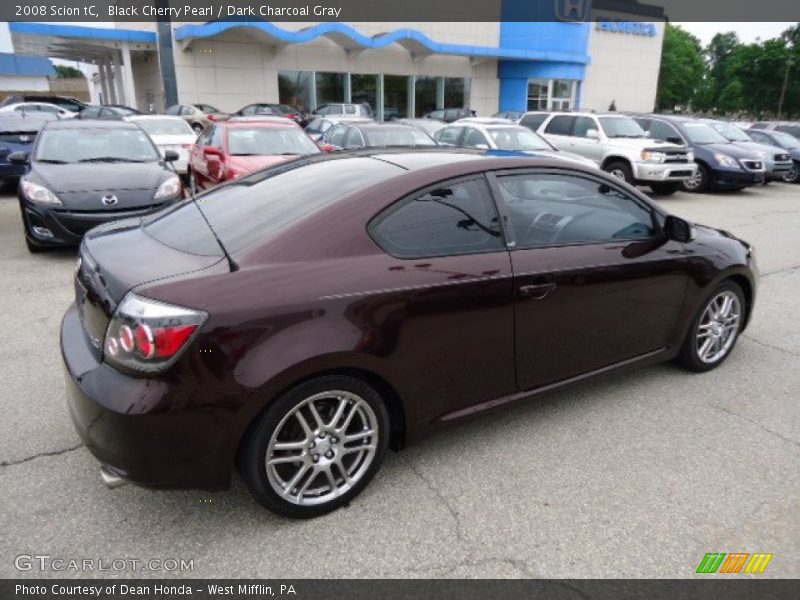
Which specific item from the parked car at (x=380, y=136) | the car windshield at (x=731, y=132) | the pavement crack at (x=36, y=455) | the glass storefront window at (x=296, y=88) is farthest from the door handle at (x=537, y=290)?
the glass storefront window at (x=296, y=88)

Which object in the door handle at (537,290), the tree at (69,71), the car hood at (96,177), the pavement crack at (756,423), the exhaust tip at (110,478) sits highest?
the tree at (69,71)

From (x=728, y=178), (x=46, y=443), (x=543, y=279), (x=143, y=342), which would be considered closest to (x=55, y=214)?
(x=46, y=443)

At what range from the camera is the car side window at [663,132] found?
1454 cm

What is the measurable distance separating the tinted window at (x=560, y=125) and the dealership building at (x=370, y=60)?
17722 millimetres

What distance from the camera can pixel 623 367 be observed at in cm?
371

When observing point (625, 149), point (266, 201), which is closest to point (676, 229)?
point (266, 201)

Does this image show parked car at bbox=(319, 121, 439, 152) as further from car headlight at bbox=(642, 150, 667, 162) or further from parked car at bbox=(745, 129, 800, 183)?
parked car at bbox=(745, 129, 800, 183)

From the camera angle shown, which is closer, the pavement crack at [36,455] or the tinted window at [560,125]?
the pavement crack at [36,455]

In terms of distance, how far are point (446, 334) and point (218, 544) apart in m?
1.36

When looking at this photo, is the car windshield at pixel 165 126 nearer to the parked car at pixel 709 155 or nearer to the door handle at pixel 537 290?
the parked car at pixel 709 155

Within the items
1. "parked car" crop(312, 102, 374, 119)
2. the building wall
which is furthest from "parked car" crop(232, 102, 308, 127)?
the building wall

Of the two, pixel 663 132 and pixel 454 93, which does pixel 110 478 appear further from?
pixel 454 93

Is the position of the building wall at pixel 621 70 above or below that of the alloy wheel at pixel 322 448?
above

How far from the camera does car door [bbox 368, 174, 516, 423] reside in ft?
8.98
